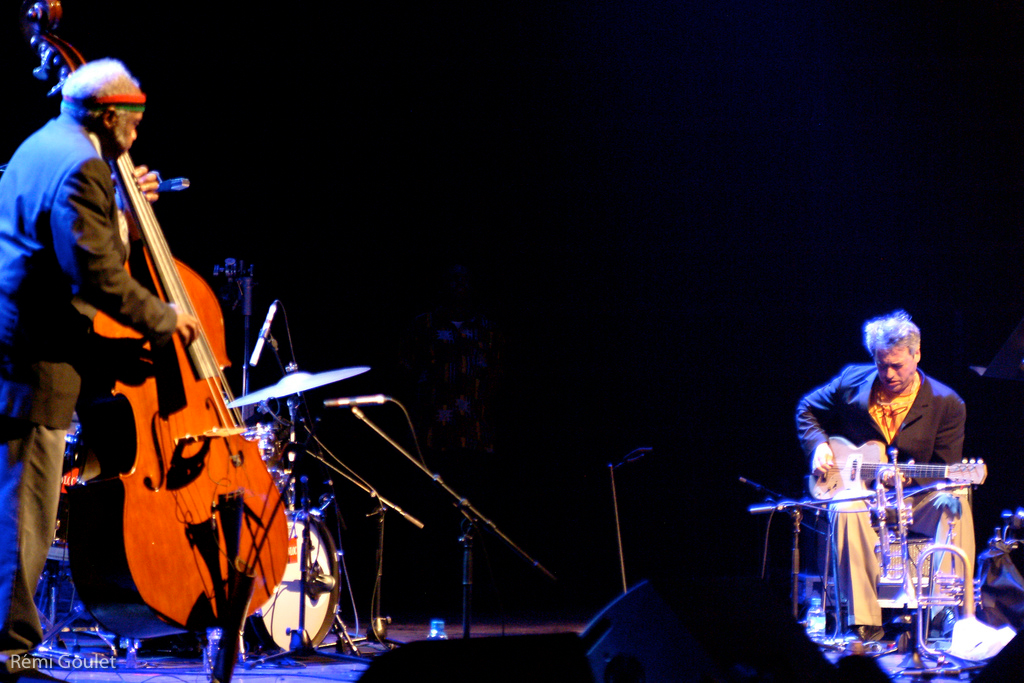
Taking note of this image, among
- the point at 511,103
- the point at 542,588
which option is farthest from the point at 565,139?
the point at 542,588

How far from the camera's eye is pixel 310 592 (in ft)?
16.0

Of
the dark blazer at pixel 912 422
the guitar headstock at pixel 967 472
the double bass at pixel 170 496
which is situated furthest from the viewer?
the dark blazer at pixel 912 422

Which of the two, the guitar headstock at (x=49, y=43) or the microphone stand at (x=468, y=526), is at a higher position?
the guitar headstock at (x=49, y=43)

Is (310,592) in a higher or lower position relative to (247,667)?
higher

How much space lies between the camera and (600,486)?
7141 millimetres

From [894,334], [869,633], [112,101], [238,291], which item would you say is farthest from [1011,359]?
[112,101]

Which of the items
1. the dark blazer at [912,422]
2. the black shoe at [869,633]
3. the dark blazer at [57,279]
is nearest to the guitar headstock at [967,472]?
the dark blazer at [912,422]

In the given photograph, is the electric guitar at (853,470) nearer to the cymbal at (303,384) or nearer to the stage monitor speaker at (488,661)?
the cymbal at (303,384)

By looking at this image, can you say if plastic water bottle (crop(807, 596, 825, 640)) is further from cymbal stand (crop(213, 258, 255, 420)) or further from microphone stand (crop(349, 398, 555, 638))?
cymbal stand (crop(213, 258, 255, 420))

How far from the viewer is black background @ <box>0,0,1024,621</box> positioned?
646 centimetres

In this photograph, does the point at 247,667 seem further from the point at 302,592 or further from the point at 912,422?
the point at 912,422

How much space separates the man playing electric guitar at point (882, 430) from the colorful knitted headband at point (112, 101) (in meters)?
3.97

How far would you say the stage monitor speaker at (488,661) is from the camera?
71.8 inches

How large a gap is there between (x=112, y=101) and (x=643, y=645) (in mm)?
1882
